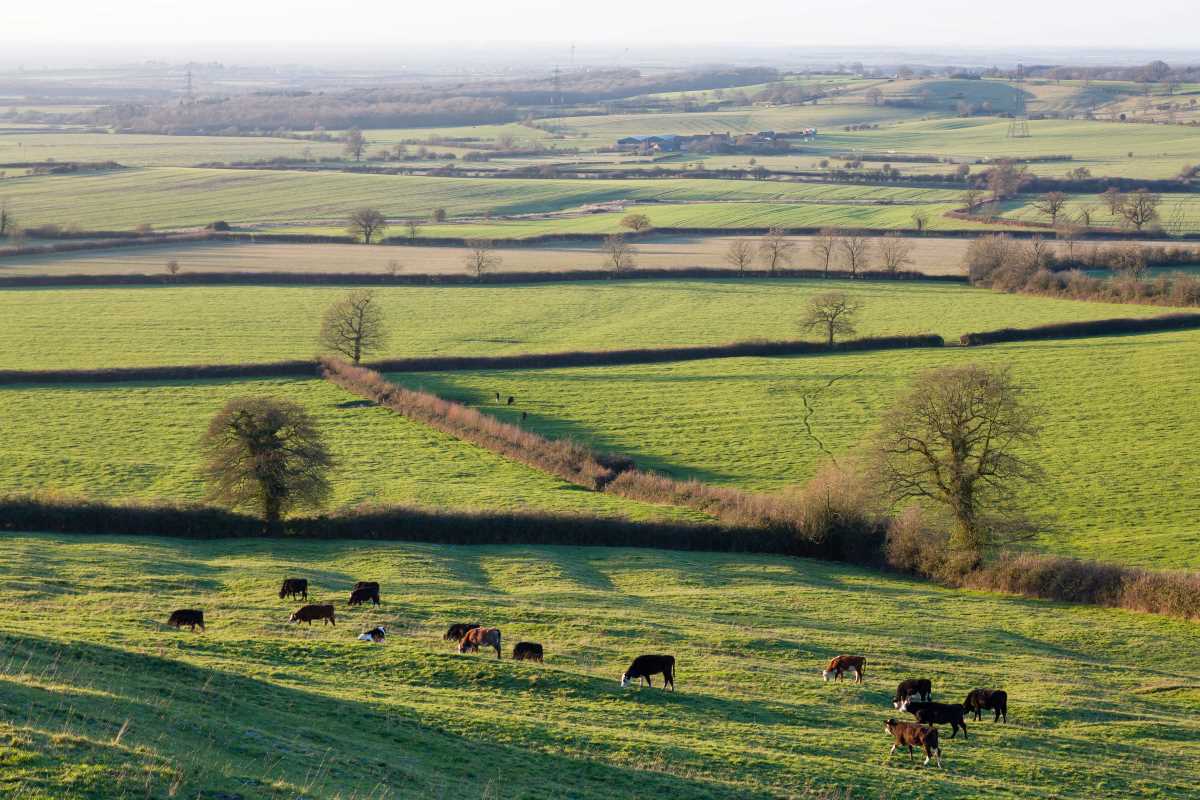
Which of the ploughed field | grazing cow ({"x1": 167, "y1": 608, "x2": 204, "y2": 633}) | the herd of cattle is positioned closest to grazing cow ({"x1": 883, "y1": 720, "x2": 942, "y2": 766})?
the herd of cattle

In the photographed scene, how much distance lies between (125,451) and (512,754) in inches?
1690

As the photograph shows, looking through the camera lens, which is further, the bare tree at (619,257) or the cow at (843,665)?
the bare tree at (619,257)

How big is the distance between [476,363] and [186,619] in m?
48.3

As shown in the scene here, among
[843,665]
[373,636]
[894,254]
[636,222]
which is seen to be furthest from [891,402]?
[636,222]

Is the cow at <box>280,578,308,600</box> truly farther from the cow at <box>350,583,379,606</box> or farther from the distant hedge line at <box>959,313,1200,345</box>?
the distant hedge line at <box>959,313,1200,345</box>

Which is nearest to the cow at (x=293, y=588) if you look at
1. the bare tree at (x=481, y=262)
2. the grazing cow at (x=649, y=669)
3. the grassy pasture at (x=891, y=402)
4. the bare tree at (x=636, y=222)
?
the grazing cow at (x=649, y=669)

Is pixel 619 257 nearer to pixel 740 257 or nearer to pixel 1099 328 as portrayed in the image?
pixel 740 257

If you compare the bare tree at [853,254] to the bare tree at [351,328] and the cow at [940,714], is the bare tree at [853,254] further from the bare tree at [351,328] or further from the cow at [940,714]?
the cow at [940,714]

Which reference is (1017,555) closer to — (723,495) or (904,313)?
(723,495)

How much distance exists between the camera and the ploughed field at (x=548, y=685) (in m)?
20.8

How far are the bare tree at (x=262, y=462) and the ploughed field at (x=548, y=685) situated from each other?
4.42 meters

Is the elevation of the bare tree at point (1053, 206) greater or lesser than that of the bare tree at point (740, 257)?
greater

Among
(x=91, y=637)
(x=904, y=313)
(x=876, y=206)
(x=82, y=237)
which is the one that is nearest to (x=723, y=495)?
(x=91, y=637)

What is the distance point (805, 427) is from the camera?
65.8 metres
